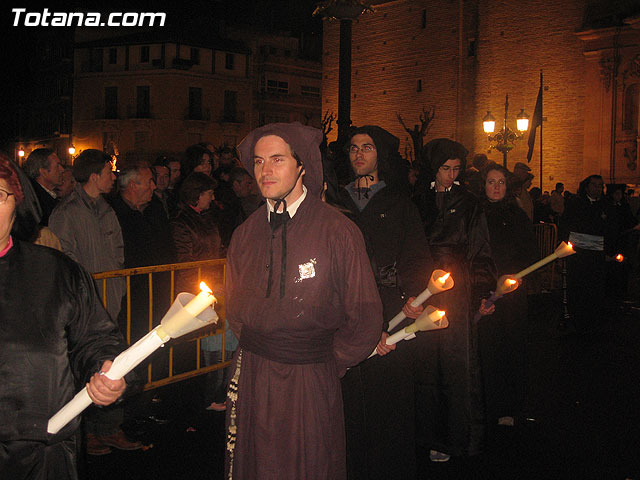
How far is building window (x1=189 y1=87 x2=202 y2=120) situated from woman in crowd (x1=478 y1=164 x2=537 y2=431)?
45615 mm

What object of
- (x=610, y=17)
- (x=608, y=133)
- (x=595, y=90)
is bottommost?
(x=608, y=133)

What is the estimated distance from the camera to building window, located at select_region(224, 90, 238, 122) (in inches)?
2023

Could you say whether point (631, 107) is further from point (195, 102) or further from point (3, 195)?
point (3, 195)

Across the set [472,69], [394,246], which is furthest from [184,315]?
[472,69]

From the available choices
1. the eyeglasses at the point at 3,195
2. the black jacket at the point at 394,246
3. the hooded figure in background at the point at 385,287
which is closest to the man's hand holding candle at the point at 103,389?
the eyeglasses at the point at 3,195

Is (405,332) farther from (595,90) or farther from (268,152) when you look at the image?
(595,90)

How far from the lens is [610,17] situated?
30031 mm

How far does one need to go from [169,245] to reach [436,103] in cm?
3323

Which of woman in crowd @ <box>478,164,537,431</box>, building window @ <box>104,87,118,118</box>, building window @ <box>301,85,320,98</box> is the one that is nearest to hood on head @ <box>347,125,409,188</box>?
woman in crowd @ <box>478,164,537,431</box>

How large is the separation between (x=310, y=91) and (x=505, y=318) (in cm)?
5260

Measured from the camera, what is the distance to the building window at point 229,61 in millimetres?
52000

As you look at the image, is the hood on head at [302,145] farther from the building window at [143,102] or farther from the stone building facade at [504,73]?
the building window at [143,102]

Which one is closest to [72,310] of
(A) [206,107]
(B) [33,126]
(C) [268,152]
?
(C) [268,152]

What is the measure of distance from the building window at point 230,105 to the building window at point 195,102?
230cm
